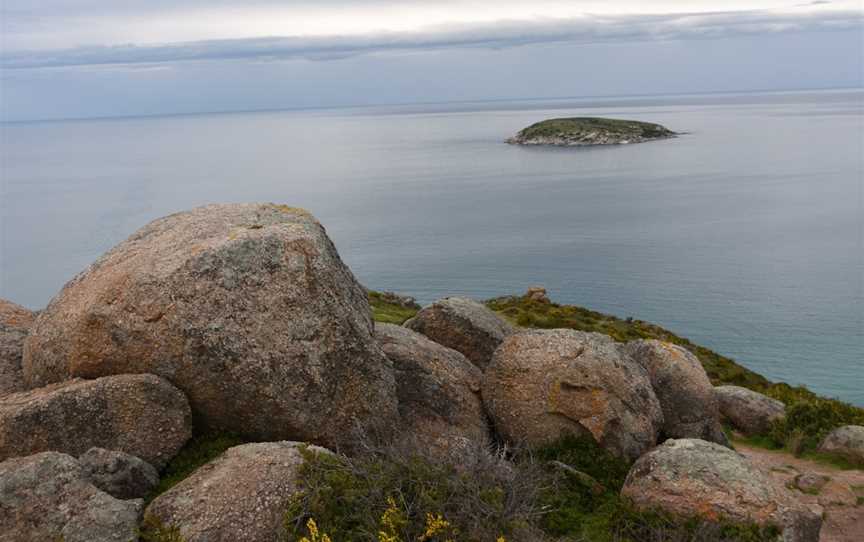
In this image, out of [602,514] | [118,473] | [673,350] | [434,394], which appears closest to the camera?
[118,473]

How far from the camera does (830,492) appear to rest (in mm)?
18922

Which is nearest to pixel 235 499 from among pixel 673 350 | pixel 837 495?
pixel 673 350

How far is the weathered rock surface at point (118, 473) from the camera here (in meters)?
11.9

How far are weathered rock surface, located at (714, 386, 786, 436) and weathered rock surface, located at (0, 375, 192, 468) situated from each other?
19.8 metres

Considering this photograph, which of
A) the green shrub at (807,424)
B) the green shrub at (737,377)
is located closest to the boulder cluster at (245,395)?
the green shrub at (807,424)

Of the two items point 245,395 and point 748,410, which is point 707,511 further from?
point 748,410

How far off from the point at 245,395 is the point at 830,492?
1562cm

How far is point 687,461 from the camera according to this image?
15109mm

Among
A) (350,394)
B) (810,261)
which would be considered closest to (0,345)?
(350,394)

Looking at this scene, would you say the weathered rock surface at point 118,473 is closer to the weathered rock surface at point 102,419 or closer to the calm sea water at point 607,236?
the weathered rock surface at point 102,419

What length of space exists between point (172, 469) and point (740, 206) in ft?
398

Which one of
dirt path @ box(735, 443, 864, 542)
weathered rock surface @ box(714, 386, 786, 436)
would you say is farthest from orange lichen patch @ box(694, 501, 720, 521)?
weathered rock surface @ box(714, 386, 786, 436)

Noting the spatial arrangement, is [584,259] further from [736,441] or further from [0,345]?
[0,345]

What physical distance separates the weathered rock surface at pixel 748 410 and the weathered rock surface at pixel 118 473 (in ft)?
67.0
